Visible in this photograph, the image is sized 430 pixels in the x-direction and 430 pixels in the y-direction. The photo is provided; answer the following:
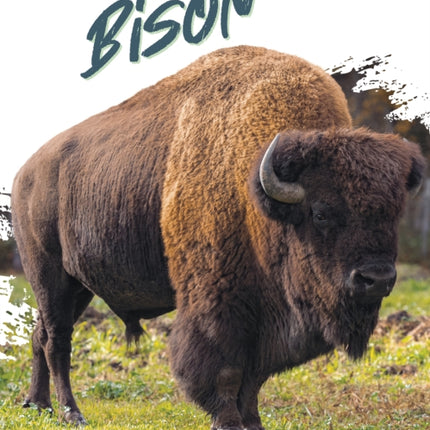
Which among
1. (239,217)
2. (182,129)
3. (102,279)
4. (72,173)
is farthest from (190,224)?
(72,173)

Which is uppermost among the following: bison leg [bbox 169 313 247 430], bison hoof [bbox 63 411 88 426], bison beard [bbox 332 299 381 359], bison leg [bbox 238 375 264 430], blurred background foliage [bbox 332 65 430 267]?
bison beard [bbox 332 299 381 359]

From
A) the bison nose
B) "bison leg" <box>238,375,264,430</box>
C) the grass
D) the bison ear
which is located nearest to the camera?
the bison nose

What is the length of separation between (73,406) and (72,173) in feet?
6.40

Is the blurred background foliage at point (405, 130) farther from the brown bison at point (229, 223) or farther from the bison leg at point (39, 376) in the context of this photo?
the bison leg at point (39, 376)

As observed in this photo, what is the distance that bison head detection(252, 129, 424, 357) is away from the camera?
4.71 meters

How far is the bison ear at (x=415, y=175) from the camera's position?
5.14 m

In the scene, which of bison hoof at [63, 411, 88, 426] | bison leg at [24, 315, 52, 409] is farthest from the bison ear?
bison leg at [24, 315, 52, 409]

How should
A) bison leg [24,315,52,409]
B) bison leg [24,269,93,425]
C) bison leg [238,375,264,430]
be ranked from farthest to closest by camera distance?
1. bison leg [24,315,52,409]
2. bison leg [24,269,93,425]
3. bison leg [238,375,264,430]

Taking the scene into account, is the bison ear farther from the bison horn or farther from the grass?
the grass

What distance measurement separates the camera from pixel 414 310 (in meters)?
11.8

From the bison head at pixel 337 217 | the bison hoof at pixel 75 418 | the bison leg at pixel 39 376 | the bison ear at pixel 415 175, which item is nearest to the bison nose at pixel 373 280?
the bison head at pixel 337 217

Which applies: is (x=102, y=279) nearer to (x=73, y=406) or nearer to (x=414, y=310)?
(x=73, y=406)

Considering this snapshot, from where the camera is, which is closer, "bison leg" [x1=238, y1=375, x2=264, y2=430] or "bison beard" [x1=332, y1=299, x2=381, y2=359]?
"bison beard" [x1=332, y1=299, x2=381, y2=359]

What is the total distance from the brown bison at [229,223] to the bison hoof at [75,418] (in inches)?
0.6
